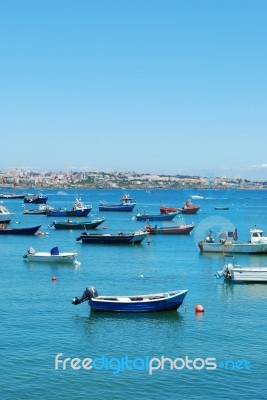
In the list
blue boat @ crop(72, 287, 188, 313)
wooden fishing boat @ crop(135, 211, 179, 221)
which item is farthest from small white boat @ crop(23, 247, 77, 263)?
wooden fishing boat @ crop(135, 211, 179, 221)

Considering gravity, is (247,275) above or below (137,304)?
above

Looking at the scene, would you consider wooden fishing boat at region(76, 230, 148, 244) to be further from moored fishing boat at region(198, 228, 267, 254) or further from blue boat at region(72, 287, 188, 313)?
blue boat at region(72, 287, 188, 313)

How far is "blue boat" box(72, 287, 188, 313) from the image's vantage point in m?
32.2

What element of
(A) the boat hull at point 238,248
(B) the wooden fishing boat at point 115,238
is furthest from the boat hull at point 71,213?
(A) the boat hull at point 238,248

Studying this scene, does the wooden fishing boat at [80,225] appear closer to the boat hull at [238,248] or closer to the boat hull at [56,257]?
the boat hull at [238,248]

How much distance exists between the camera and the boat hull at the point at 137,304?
3222cm

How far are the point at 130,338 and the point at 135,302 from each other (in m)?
4.05

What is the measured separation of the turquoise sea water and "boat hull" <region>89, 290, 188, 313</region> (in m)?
0.37

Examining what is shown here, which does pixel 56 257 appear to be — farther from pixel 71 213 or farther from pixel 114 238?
pixel 71 213

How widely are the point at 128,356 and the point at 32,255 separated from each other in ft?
85.5

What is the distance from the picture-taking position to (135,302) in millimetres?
32156

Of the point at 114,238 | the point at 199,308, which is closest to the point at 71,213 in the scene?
the point at 114,238

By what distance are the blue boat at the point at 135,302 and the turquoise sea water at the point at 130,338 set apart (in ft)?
1.29

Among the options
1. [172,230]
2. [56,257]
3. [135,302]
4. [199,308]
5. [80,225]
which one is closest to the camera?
[135,302]
